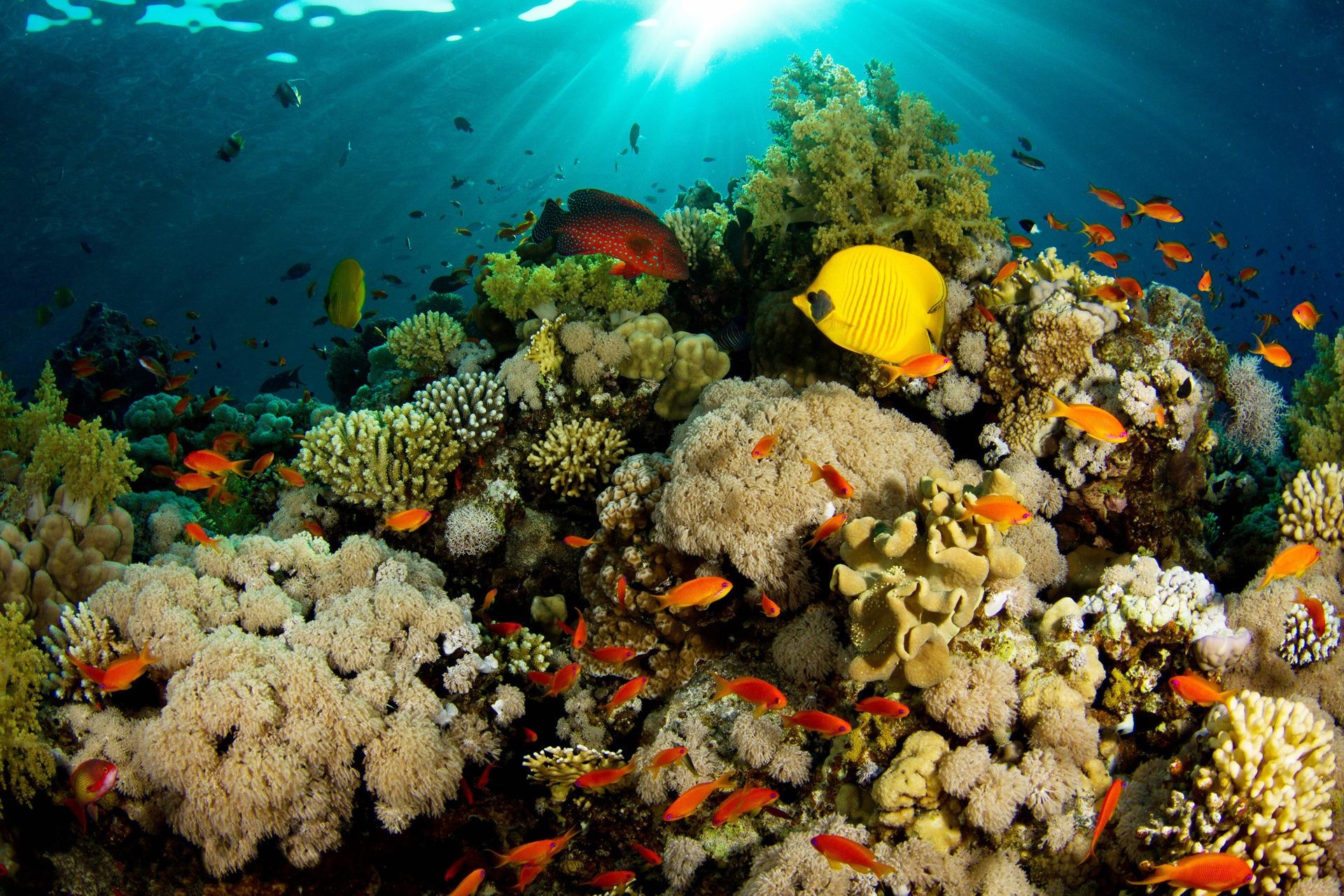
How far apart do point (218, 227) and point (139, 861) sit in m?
56.8

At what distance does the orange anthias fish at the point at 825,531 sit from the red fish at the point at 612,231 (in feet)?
7.82

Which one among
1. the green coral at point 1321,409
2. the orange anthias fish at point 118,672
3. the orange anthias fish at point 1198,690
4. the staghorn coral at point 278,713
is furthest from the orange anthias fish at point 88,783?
A: the green coral at point 1321,409

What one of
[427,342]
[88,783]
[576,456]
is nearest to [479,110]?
[427,342]

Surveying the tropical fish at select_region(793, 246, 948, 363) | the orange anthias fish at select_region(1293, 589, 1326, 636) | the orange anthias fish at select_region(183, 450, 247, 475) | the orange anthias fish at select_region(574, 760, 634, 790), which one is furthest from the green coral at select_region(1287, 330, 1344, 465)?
the orange anthias fish at select_region(183, 450, 247, 475)

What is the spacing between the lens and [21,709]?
3125mm

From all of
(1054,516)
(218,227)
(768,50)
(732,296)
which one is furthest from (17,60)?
(768,50)

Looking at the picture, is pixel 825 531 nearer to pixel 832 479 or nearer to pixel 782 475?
pixel 832 479

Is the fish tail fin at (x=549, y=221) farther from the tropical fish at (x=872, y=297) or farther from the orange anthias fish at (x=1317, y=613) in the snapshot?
the orange anthias fish at (x=1317, y=613)

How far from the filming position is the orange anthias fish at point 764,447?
3.28m

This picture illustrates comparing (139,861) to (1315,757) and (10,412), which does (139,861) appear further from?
(1315,757)

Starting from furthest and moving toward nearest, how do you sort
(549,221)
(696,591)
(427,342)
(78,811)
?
(427,342) → (549,221) → (78,811) → (696,591)

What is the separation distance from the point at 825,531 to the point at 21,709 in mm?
4543

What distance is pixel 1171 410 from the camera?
3666 millimetres

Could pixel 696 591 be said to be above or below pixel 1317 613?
below
